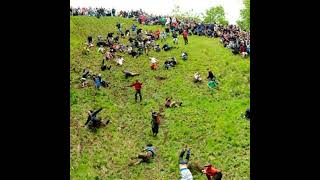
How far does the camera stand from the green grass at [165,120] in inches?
1030

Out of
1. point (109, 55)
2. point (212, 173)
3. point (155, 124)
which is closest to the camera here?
point (212, 173)

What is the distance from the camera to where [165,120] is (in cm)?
3328

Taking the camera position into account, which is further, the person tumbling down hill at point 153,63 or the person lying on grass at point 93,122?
the person tumbling down hill at point 153,63

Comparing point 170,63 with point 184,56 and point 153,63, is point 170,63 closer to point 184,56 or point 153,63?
point 153,63

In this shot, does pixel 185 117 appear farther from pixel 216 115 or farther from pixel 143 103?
pixel 143 103

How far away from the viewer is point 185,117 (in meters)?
33.6

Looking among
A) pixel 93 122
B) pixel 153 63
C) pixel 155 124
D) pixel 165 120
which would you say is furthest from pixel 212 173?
pixel 153 63

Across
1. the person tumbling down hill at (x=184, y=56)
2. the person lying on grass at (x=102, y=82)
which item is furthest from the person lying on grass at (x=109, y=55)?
the person lying on grass at (x=102, y=82)

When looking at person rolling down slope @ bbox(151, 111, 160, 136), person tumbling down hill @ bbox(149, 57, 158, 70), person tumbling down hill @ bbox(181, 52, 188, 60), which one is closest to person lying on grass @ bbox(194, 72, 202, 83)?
person tumbling down hill @ bbox(149, 57, 158, 70)

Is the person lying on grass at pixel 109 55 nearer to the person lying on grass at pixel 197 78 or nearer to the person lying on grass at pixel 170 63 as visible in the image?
the person lying on grass at pixel 170 63

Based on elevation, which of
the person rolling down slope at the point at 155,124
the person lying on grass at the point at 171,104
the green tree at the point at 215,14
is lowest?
the person rolling down slope at the point at 155,124

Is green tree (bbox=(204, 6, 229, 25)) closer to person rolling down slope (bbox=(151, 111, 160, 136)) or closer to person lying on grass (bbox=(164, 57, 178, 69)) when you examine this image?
person lying on grass (bbox=(164, 57, 178, 69))
